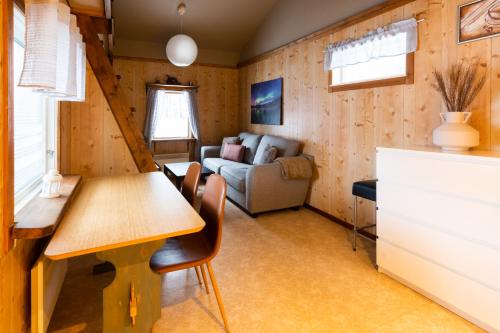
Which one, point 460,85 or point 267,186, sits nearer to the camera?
point 460,85

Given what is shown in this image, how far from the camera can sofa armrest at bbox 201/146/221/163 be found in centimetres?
579

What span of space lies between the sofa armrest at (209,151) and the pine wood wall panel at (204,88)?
0.49 m

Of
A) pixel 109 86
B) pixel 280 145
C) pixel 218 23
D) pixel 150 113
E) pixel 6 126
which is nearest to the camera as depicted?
pixel 6 126

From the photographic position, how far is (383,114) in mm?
3045

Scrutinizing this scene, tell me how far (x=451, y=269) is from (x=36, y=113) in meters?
2.90

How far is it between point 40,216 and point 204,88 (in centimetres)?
515

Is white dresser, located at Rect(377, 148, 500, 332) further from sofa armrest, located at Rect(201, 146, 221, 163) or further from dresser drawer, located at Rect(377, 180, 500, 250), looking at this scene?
sofa armrest, located at Rect(201, 146, 221, 163)

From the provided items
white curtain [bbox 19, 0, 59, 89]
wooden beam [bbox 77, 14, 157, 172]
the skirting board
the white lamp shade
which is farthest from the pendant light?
the skirting board

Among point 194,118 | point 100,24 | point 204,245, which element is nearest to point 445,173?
point 204,245

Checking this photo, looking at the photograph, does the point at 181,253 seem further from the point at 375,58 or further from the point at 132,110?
the point at 375,58

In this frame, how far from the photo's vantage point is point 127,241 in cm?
122

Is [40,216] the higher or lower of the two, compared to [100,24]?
lower

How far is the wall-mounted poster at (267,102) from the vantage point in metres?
4.89

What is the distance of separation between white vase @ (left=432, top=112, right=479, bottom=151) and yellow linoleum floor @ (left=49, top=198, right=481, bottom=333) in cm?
109
